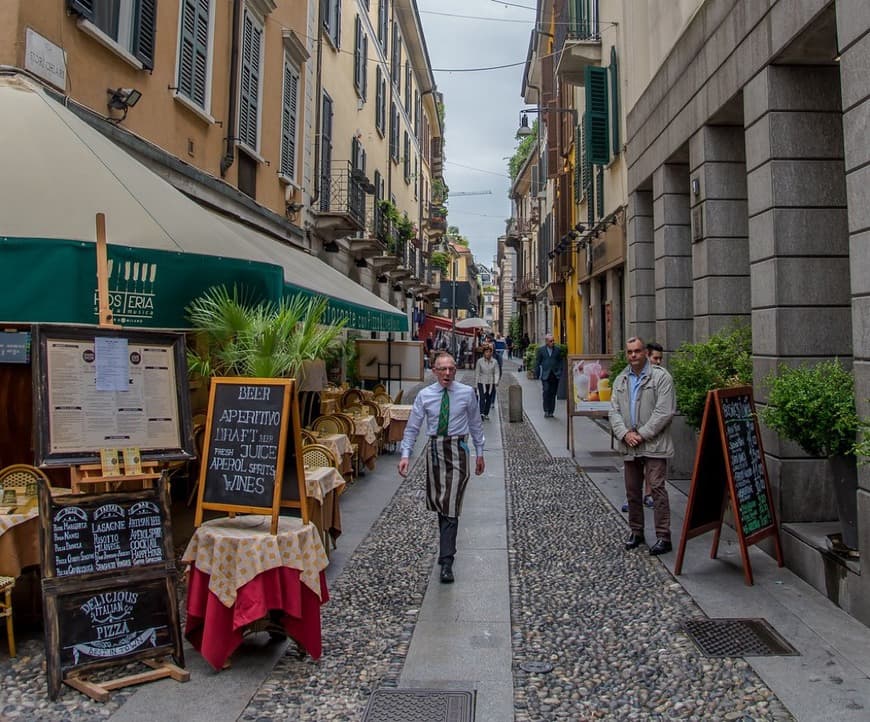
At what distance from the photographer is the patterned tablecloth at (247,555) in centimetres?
378

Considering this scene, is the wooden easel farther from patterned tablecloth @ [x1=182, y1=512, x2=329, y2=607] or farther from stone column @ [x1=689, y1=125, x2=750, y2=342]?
stone column @ [x1=689, y1=125, x2=750, y2=342]

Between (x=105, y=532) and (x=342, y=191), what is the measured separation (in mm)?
14154

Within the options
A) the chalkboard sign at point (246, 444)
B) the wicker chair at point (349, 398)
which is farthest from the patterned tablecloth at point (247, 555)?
the wicker chair at point (349, 398)

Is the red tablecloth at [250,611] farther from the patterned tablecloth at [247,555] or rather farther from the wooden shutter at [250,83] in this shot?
the wooden shutter at [250,83]

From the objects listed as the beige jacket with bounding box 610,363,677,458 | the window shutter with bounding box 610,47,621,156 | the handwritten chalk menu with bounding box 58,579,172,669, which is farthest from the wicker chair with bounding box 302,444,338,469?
the window shutter with bounding box 610,47,621,156

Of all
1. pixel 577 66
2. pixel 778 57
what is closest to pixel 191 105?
pixel 778 57

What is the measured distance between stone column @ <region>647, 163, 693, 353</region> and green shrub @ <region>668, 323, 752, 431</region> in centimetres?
187

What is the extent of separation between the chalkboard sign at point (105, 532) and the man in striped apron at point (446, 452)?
1.92 metres

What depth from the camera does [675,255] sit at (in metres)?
9.16

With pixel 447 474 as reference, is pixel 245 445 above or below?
above

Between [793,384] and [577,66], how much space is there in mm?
13036

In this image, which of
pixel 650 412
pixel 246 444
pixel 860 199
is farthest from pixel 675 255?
pixel 246 444

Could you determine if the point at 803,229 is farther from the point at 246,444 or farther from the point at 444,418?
the point at 246,444

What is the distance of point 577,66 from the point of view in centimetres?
1603
